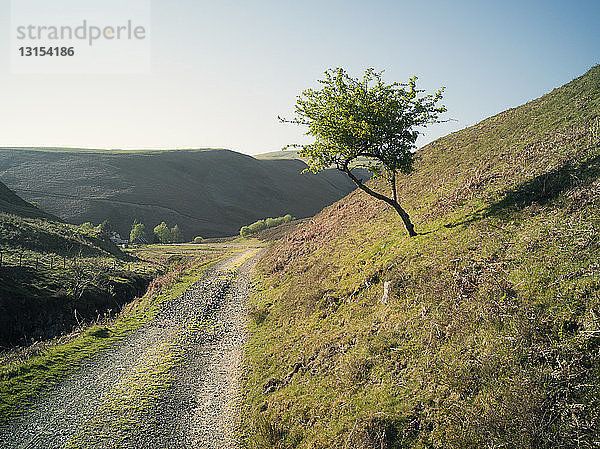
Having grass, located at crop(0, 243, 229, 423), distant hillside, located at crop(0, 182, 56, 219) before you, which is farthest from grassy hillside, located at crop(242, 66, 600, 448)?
distant hillside, located at crop(0, 182, 56, 219)

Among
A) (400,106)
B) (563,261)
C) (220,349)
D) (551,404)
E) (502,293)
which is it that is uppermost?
(400,106)

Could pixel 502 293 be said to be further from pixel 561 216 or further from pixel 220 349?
pixel 220 349

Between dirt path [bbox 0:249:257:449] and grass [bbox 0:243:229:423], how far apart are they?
0.72 m

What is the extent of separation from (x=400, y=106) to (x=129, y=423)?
2081cm

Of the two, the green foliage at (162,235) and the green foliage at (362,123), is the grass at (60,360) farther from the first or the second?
the green foliage at (162,235)

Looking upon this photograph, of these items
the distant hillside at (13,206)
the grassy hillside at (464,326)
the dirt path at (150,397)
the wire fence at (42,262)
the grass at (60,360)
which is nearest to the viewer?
the grassy hillside at (464,326)

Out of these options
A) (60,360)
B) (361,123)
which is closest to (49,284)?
(60,360)

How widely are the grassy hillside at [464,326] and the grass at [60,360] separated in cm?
963

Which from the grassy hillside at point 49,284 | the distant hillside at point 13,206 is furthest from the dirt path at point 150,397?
the distant hillside at point 13,206

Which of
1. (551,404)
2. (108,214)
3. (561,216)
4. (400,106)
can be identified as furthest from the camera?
(108,214)

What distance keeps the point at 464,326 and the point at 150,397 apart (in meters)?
14.5

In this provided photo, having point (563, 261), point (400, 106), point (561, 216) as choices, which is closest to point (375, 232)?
point (400, 106)

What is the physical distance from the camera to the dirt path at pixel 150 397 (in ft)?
43.1

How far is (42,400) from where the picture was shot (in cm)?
1573
